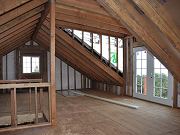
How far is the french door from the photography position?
5066 millimetres

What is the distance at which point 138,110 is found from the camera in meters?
4.56

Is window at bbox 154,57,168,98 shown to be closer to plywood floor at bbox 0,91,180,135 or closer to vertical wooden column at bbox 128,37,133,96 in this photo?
plywood floor at bbox 0,91,180,135

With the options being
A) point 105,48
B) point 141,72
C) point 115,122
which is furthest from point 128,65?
point 115,122

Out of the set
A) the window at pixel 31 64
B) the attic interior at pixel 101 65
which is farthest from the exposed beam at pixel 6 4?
the window at pixel 31 64

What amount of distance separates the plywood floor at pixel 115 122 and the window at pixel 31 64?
4606 millimetres

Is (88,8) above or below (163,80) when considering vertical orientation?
above

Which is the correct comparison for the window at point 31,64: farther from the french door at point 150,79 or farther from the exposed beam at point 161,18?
the exposed beam at point 161,18

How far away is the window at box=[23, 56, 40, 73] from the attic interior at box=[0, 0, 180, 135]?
46mm

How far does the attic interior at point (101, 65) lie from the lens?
2.88m

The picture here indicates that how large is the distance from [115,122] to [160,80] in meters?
2.40

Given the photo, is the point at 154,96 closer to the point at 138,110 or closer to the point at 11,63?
the point at 138,110

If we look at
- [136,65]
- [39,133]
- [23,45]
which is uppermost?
[23,45]

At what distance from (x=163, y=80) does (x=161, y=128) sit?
224 cm

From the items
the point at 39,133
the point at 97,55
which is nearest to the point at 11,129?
the point at 39,133
